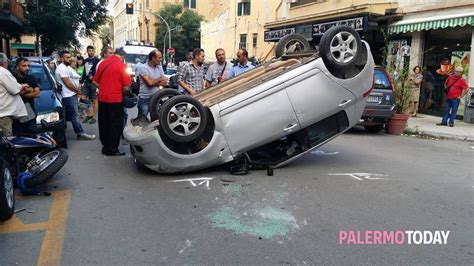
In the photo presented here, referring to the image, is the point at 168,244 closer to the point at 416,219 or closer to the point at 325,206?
the point at 325,206

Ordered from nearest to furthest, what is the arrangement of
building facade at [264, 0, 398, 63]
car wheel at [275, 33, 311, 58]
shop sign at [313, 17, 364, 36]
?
car wheel at [275, 33, 311, 58] < building facade at [264, 0, 398, 63] < shop sign at [313, 17, 364, 36]

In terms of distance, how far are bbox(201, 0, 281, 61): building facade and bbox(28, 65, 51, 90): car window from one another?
20682 millimetres

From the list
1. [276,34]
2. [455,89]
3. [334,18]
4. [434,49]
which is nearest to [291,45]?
[455,89]

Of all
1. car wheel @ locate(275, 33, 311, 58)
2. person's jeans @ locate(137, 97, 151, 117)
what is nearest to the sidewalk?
car wheel @ locate(275, 33, 311, 58)

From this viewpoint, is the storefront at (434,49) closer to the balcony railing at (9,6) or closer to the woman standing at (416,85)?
the woman standing at (416,85)

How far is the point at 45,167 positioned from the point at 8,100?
5.26ft

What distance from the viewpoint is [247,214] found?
4.57 m

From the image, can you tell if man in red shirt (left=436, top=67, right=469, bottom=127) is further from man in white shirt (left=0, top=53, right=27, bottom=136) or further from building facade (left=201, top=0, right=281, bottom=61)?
building facade (left=201, top=0, right=281, bottom=61)

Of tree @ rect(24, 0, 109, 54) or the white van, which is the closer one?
the white van

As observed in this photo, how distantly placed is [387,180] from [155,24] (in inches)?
2199

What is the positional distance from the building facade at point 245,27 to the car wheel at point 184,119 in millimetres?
22747

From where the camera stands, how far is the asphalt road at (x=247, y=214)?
145 inches

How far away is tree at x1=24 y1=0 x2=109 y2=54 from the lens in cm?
2636

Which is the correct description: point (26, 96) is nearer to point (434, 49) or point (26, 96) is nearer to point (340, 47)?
point (340, 47)
